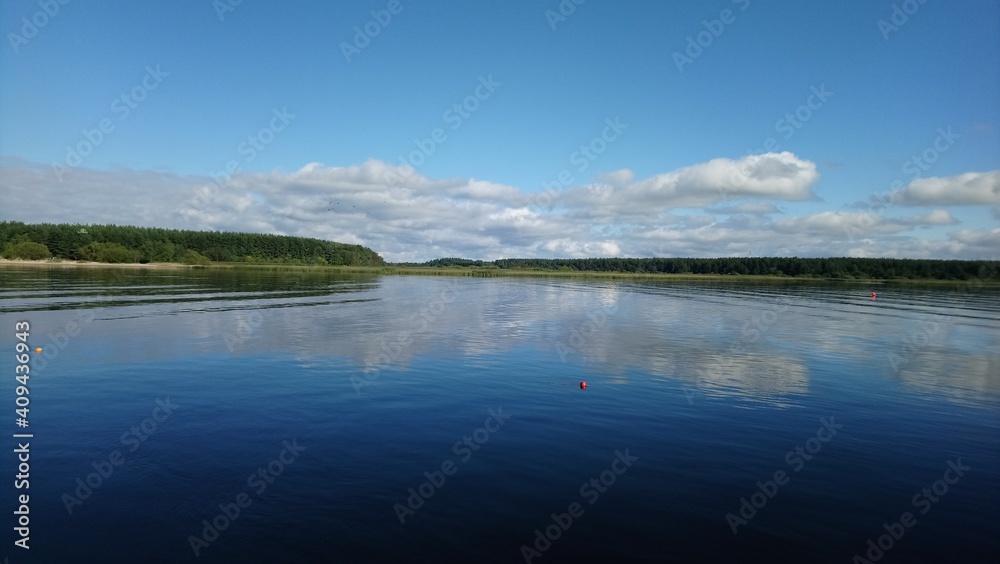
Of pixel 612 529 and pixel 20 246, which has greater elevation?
pixel 20 246

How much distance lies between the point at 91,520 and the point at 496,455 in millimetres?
8434

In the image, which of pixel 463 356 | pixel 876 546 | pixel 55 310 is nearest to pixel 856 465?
pixel 876 546

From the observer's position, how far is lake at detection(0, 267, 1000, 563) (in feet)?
31.6

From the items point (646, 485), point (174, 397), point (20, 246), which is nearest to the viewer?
point (646, 485)

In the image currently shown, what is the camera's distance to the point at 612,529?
32.9 ft

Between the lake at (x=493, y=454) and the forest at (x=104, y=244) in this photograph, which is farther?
the forest at (x=104, y=244)

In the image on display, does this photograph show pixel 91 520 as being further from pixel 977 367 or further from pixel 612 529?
pixel 977 367

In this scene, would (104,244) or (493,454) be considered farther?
(104,244)

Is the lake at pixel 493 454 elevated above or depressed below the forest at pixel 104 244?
below

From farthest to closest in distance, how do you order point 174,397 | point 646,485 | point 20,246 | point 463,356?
point 20,246 < point 463,356 < point 174,397 < point 646,485

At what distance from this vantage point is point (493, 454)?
1370 cm

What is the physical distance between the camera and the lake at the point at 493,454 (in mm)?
9617

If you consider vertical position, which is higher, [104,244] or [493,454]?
[104,244]

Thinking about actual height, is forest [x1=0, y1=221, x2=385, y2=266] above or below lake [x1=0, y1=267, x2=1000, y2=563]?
above
